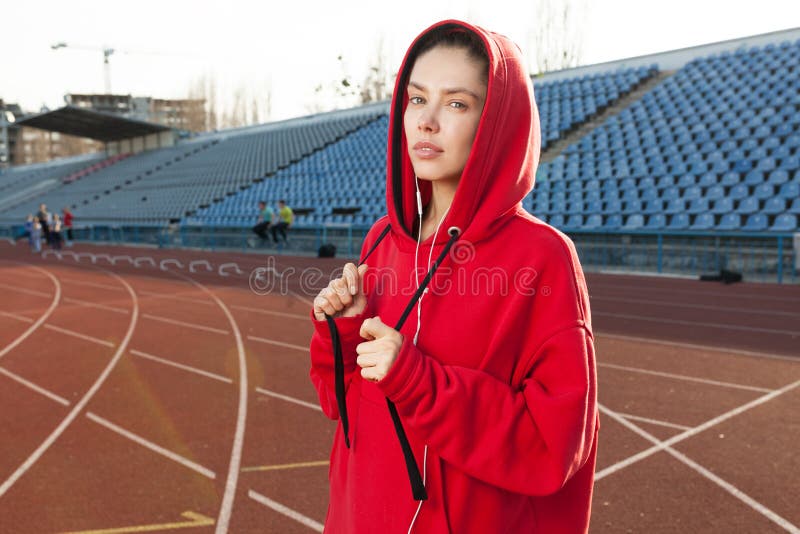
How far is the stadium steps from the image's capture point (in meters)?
18.4

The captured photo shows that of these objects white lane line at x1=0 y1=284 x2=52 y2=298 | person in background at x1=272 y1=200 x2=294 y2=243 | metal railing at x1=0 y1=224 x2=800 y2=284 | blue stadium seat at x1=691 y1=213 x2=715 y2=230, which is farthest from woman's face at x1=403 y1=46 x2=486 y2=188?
person in background at x1=272 y1=200 x2=294 y2=243

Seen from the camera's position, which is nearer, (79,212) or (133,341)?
(133,341)

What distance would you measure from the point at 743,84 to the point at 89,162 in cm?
4482

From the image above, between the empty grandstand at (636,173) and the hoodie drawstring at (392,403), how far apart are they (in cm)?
1137

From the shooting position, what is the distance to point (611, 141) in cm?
1686

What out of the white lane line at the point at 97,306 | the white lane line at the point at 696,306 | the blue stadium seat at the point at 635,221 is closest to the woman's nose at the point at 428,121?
the white lane line at the point at 696,306

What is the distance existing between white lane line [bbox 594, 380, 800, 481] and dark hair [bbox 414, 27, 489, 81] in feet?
10.2

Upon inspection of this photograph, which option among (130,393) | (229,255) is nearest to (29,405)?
(130,393)

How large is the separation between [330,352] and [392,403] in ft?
0.74

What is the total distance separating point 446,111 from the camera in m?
1.16

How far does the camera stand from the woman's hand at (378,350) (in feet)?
3.32

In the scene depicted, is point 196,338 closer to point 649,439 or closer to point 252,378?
point 252,378

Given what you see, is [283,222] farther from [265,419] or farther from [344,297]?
[344,297]

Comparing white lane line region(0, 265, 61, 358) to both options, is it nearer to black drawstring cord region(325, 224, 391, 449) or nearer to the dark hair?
black drawstring cord region(325, 224, 391, 449)
